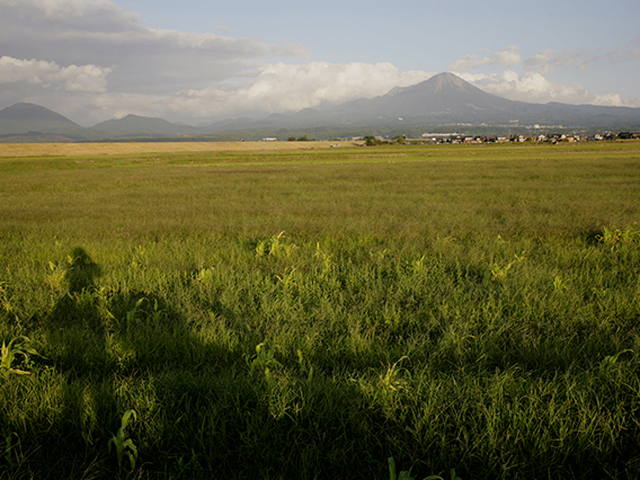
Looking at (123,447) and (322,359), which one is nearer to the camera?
(123,447)

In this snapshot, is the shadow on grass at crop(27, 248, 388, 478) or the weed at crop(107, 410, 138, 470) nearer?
the weed at crop(107, 410, 138, 470)

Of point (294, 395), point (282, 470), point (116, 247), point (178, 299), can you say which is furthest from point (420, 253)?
point (116, 247)

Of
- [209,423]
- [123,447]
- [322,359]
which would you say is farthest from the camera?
[322,359]

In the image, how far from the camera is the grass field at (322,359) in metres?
2.49

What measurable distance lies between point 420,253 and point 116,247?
21.2 feet

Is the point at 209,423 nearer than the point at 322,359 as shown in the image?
Yes

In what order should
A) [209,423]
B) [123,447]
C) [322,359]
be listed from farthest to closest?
[322,359]
[209,423]
[123,447]

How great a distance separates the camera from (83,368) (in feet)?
11.5

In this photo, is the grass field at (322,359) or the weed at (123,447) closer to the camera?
the weed at (123,447)

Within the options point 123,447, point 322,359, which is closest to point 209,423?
point 123,447

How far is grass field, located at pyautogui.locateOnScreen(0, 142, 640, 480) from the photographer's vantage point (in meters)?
2.49

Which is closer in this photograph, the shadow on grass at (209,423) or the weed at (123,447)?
the weed at (123,447)

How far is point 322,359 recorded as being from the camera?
364cm

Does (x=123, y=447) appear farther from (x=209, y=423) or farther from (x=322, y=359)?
(x=322, y=359)
